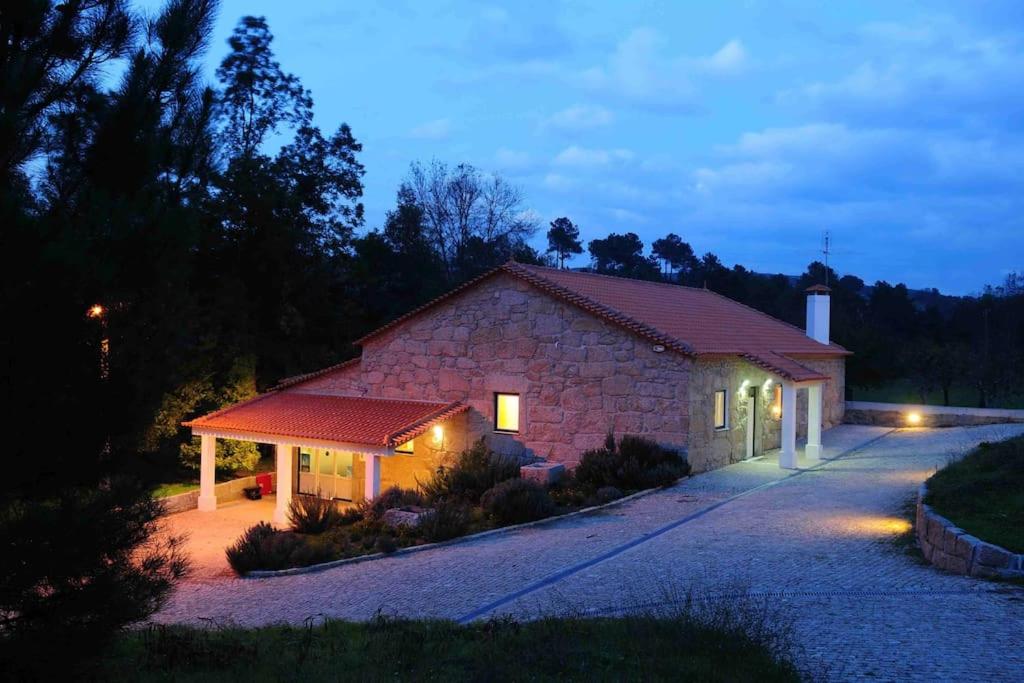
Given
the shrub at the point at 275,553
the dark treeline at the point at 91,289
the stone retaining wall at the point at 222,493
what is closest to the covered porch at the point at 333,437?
the stone retaining wall at the point at 222,493

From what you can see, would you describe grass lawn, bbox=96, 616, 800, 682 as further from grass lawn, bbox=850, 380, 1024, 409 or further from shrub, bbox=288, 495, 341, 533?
grass lawn, bbox=850, 380, 1024, 409

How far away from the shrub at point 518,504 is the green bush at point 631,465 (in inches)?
92.9

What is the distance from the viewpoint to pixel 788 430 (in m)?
19.9

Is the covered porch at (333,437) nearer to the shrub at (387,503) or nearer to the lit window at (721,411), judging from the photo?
the shrub at (387,503)

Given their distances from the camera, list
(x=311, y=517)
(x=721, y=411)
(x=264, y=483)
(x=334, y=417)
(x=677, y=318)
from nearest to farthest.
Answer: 1. (x=311, y=517)
2. (x=721, y=411)
3. (x=334, y=417)
4. (x=677, y=318)
5. (x=264, y=483)

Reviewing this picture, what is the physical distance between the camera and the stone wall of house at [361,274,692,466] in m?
18.9

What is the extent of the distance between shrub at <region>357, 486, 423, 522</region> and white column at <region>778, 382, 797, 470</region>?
8762 millimetres

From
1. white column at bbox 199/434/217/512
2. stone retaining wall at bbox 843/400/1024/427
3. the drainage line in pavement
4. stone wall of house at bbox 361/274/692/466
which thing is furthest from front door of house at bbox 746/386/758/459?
white column at bbox 199/434/217/512

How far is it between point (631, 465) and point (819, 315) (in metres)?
16.0

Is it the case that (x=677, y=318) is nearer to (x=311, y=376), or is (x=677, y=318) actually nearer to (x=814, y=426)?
(x=814, y=426)

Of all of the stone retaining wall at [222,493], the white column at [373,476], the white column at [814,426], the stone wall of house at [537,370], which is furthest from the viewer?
the stone retaining wall at [222,493]

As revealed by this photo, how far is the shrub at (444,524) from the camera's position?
1409cm

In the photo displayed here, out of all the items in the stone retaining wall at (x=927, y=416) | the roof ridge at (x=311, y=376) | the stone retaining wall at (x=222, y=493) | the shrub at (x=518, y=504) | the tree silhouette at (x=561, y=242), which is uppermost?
the tree silhouette at (x=561, y=242)

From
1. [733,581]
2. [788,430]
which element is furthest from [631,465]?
[733,581]
